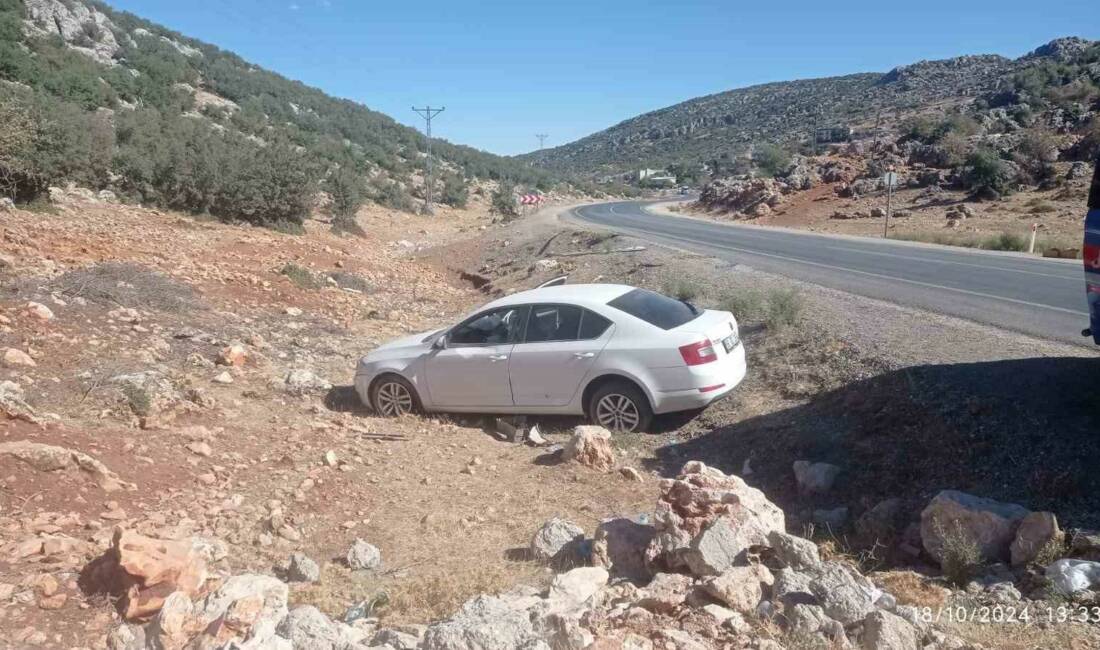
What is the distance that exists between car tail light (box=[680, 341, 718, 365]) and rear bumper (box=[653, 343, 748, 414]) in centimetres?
9

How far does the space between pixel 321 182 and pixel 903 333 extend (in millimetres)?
25750

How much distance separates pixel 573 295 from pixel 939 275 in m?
11.2

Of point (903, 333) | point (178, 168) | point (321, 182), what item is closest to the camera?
point (903, 333)

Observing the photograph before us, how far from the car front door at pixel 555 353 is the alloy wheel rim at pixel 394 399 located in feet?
4.39

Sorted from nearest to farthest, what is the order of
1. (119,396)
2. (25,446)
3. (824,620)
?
(824,620)
(25,446)
(119,396)

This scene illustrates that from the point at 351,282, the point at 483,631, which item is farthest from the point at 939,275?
the point at 483,631

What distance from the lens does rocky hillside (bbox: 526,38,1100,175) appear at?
6491 cm

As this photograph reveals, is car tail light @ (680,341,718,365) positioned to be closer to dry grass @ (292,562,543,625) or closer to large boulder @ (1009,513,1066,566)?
dry grass @ (292,562,543,625)

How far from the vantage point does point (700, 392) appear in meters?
7.73

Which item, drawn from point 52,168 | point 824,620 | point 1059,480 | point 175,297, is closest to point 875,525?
point 1059,480

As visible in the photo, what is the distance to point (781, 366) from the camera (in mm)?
9102

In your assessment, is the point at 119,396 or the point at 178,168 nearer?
the point at 119,396

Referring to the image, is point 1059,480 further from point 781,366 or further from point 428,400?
point 428,400

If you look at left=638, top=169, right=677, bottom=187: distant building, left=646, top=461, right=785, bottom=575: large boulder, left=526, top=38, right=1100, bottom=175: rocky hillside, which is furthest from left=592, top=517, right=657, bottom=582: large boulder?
left=638, top=169, right=677, bottom=187: distant building
